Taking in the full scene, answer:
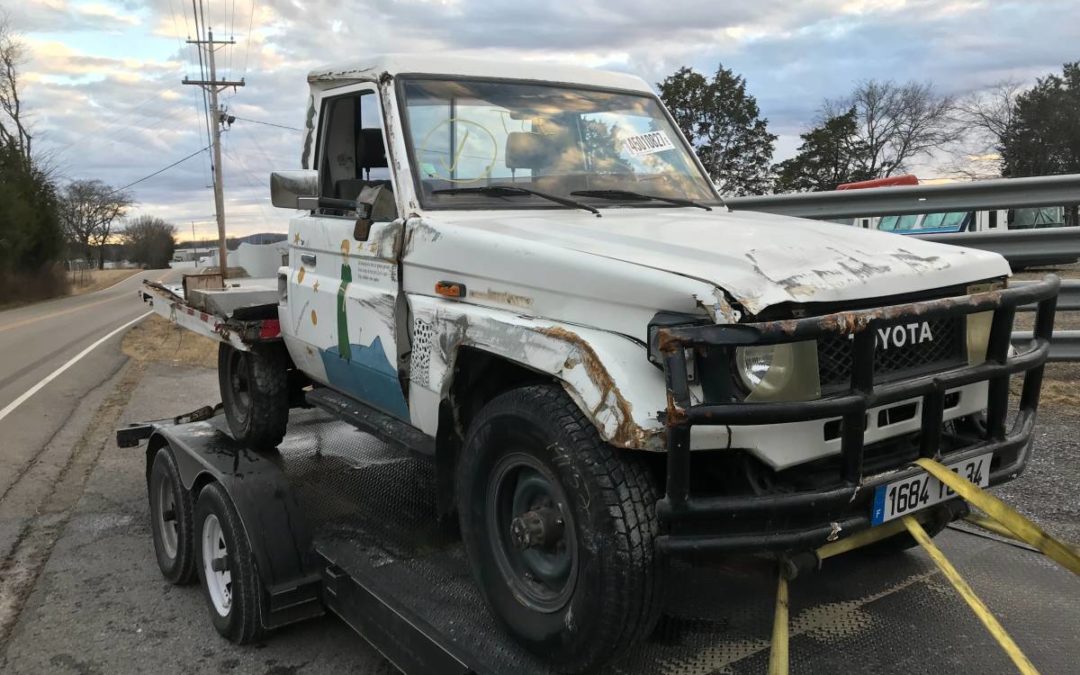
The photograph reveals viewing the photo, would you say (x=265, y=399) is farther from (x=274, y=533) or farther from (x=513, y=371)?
(x=513, y=371)

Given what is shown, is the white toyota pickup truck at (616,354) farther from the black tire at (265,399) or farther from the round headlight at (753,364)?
the black tire at (265,399)

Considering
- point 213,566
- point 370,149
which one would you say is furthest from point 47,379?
point 370,149

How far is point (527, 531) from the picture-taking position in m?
2.47

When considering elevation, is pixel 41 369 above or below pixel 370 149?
below

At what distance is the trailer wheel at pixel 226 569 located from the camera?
146 inches

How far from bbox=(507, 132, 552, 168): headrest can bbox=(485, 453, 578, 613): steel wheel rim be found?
5.02ft

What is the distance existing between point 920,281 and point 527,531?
142cm

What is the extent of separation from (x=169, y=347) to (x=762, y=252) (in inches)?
665

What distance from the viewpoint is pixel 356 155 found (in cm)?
412

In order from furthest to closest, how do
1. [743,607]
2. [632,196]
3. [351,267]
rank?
1. [351,267]
2. [632,196]
3. [743,607]

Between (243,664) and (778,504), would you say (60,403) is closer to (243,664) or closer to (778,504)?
(243,664)

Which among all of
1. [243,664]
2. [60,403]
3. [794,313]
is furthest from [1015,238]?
[60,403]

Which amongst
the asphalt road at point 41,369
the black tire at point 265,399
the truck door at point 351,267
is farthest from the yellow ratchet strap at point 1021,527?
the asphalt road at point 41,369

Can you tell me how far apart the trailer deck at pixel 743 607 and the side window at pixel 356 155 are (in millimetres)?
1419
